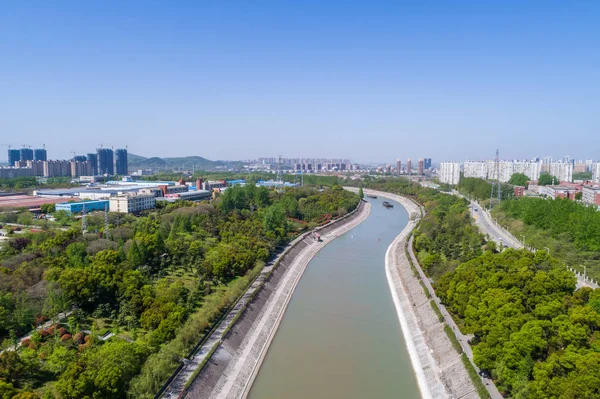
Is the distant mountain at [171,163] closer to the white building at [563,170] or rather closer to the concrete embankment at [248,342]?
the white building at [563,170]

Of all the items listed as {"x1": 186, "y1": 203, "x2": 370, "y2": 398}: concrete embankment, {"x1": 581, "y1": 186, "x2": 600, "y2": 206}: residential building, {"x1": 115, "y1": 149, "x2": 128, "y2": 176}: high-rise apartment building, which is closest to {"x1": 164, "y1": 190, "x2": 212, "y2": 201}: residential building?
{"x1": 186, "y1": 203, "x2": 370, "y2": 398}: concrete embankment

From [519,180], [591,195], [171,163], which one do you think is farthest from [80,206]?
[171,163]

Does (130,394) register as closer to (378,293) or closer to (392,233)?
(378,293)

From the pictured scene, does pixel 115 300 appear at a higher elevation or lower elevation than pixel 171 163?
lower

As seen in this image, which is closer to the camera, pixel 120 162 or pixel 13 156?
pixel 13 156

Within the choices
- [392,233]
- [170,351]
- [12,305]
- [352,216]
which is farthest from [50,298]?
[352,216]

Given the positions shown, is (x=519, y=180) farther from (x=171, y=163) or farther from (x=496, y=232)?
(x=171, y=163)

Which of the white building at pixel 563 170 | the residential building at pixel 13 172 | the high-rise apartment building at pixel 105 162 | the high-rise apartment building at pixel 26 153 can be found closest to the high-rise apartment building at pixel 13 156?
the high-rise apartment building at pixel 26 153
